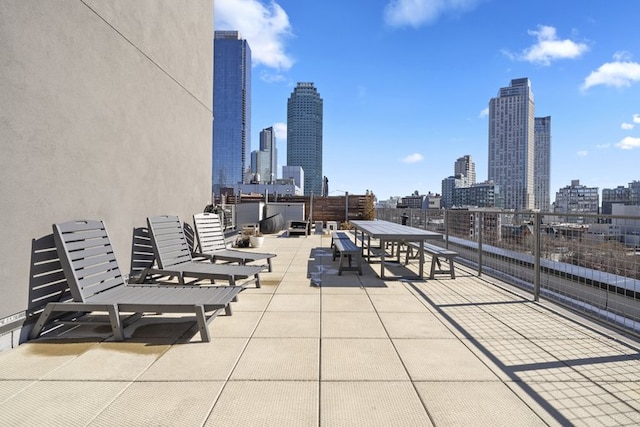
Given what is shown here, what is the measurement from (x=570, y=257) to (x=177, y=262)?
17.2 feet

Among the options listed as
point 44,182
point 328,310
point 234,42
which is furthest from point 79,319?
point 234,42

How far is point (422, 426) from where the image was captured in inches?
73.4

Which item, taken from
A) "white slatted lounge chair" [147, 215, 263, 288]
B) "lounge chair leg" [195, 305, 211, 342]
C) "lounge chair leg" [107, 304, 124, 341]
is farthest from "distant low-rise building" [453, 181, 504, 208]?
"lounge chair leg" [107, 304, 124, 341]

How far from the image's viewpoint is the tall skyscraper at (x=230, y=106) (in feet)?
424

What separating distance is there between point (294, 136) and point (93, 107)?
137 meters

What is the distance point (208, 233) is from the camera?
20.0 ft

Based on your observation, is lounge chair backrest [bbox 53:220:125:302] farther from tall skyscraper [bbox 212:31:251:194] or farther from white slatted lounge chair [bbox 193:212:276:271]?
tall skyscraper [bbox 212:31:251:194]

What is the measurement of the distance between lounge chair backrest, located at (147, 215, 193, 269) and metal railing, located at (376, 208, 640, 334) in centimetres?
508

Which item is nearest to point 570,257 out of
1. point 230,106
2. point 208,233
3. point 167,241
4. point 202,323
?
point 202,323

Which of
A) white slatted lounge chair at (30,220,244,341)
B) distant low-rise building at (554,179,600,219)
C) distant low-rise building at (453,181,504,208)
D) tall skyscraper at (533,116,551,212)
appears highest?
tall skyscraper at (533,116,551,212)

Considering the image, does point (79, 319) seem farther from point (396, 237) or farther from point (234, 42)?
point (234, 42)

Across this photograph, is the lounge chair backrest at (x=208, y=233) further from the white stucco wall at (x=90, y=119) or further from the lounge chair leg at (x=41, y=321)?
the lounge chair leg at (x=41, y=321)

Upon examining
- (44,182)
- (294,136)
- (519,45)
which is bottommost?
(44,182)

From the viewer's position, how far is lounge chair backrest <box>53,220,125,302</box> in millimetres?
3111
